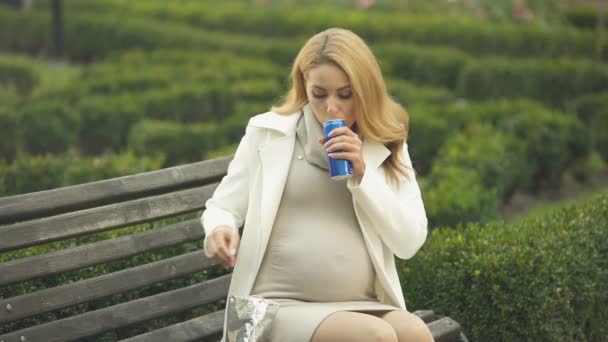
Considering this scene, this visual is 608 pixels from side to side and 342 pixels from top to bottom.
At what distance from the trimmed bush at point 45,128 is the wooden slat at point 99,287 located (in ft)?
17.6

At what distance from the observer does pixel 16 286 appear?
12.7 ft

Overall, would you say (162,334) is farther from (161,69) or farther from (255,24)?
(255,24)

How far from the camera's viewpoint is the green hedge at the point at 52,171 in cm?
605

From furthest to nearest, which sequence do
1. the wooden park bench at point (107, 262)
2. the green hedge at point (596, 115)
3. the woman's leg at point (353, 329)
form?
the green hedge at point (596, 115) < the wooden park bench at point (107, 262) < the woman's leg at point (353, 329)

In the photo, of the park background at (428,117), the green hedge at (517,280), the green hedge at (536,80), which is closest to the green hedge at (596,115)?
the park background at (428,117)

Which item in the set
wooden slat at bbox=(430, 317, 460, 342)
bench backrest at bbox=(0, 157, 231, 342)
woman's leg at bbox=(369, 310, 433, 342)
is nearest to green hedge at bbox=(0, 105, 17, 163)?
bench backrest at bbox=(0, 157, 231, 342)

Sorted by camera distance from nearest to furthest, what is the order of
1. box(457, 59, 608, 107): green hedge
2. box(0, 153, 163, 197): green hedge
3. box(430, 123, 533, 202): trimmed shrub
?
box(0, 153, 163, 197): green hedge
box(430, 123, 533, 202): trimmed shrub
box(457, 59, 608, 107): green hedge

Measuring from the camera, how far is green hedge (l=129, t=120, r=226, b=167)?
862 cm

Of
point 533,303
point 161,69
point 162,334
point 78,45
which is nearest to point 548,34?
point 161,69

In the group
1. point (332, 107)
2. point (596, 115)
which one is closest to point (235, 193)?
point (332, 107)

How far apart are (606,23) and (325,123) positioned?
64.3 ft

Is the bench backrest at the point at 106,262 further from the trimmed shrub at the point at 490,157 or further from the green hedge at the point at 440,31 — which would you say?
the green hedge at the point at 440,31

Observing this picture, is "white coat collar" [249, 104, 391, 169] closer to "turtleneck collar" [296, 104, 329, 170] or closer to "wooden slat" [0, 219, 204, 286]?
"turtleneck collar" [296, 104, 329, 170]

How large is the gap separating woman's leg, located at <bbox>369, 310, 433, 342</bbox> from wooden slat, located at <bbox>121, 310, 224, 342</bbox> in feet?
2.71
